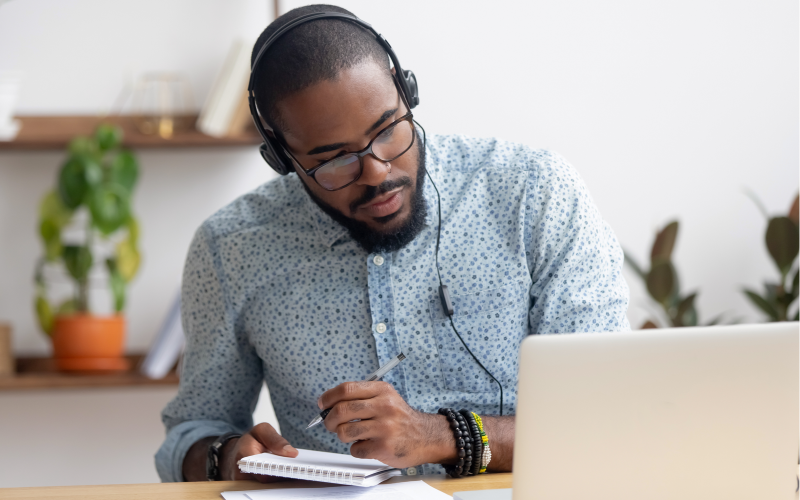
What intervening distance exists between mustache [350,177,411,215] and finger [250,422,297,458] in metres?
0.40

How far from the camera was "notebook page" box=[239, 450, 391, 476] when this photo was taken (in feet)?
3.19

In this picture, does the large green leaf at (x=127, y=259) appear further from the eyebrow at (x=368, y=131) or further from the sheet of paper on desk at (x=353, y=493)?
the sheet of paper on desk at (x=353, y=493)

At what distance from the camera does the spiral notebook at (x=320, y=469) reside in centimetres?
95

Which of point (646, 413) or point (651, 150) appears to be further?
point (651, 150)

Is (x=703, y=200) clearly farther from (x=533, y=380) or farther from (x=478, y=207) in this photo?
(x=533, y=380)

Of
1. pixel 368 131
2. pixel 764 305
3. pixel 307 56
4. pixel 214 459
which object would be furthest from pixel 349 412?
pixel 764 305

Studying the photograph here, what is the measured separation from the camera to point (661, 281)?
2145 mm

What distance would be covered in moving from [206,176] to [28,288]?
24.9 inches

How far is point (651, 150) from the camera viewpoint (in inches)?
94.0

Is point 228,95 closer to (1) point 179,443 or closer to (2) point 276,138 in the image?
(2) point 276,138

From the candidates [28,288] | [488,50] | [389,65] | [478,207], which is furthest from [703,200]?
[28,288]

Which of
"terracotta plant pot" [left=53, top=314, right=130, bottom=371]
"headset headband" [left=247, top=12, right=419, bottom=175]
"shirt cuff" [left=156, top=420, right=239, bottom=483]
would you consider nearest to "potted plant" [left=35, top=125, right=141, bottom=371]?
"terracotta plant pot" [left=53, top=314, right=130, bottom=371]

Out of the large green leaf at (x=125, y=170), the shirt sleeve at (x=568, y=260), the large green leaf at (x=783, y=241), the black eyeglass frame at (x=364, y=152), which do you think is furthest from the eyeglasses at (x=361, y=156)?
the large green leaf at (x=783, y=241)

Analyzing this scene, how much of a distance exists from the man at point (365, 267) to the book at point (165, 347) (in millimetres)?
734
